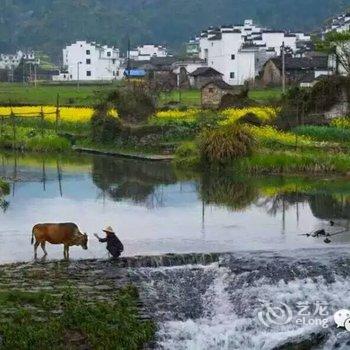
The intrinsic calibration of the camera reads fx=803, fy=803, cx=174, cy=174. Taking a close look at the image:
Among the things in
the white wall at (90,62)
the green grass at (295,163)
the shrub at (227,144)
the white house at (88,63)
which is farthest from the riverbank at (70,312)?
the white wall at (90,62)

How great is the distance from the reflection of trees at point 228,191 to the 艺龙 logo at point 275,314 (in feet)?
29.2

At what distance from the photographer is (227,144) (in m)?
29.5

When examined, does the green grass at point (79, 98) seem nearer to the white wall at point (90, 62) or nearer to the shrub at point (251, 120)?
the shrub at point (251, 120)

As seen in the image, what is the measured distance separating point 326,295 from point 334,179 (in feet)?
42.8

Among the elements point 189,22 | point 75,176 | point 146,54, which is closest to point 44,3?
point 189,22

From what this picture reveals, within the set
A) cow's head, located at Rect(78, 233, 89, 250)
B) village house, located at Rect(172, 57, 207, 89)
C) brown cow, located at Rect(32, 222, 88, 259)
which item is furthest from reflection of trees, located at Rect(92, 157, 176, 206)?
village house, located at Rect(172, 57, 207, 89)

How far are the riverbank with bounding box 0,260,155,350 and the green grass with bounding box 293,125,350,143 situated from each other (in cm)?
1959

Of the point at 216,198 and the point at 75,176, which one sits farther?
the point at 75,176

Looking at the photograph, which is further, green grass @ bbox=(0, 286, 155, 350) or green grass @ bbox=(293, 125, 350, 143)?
green grass @ bbox=(293, 125, 350, 143)

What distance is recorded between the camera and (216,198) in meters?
24.6

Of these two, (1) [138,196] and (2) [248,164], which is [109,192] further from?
(2) [248,164]

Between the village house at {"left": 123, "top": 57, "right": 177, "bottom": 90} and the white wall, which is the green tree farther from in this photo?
the white wall

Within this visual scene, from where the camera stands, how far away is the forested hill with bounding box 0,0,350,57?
15525 cm

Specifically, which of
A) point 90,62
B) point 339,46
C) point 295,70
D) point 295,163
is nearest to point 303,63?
point 295,70
